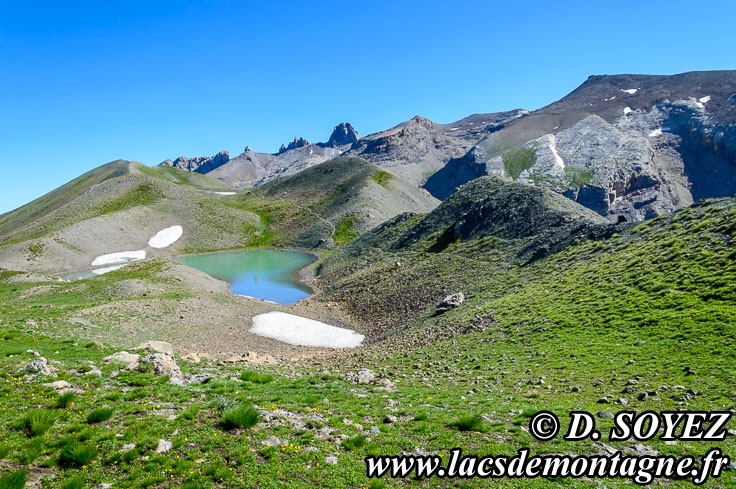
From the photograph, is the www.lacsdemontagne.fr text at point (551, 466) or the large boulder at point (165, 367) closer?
the www.lacsdemontagne.fr text at point (551, 466)

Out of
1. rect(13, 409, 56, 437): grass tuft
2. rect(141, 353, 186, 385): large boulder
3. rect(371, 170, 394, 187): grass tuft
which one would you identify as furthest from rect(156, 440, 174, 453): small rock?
rect(371, 170, 394, 187): grass tuft

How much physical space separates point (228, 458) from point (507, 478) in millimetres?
7238

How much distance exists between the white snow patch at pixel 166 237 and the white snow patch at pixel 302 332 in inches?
3213

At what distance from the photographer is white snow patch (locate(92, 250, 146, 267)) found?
88.1 m

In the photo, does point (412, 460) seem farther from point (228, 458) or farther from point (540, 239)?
point (540, 239)

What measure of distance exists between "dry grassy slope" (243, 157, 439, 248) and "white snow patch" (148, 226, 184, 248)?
1175 inches

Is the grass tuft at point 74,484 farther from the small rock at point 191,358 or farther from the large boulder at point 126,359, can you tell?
the small rock at point 191,358

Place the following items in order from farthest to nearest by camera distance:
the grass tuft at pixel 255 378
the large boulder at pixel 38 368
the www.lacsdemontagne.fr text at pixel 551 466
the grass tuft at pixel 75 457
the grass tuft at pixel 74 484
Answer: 1. the grass tuft at pixel 255 378
2. the large boulder at pixel 38 368
3. the www.lacsdemontagne.fr text at pixel 551 466
4. the grass tuft at pixel 75 457
5. the grass tuft at pixel 74 484

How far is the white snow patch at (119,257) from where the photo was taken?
289ft

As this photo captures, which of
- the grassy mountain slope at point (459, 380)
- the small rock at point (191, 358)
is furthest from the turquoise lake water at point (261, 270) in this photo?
the small rock at point (191, 358)

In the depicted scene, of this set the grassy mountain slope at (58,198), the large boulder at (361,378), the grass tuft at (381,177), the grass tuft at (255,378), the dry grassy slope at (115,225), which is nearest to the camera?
the grass tuft at (255,378)

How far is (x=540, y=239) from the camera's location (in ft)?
136

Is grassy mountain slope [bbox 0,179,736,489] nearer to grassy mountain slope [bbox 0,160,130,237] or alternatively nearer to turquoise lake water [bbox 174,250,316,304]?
turquoise lake water [bbox 174,250,316,304]

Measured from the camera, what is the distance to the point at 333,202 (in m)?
136
